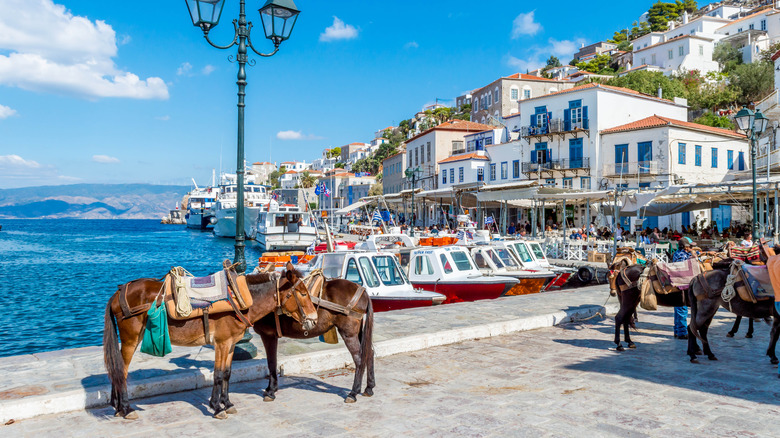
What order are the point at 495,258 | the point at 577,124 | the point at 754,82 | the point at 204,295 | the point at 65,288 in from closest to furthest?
the point at 204,295 < the point at 495,258 < the point at 65,288 < the point at 577,124 < the point at 754,82

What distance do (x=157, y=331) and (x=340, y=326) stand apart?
197cm

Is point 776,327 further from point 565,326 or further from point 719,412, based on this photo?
point 565,326

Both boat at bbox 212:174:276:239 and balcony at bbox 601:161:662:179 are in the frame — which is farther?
boat at bbox 212:174:276:239

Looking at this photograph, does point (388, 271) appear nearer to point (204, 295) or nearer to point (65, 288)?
point (204, 295)

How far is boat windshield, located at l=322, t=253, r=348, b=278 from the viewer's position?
1440cm

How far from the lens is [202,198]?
109812 millimetres

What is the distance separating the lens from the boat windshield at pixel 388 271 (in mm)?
14419

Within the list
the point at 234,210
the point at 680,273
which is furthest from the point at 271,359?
the point at 234,210

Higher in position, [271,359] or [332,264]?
[332,264]

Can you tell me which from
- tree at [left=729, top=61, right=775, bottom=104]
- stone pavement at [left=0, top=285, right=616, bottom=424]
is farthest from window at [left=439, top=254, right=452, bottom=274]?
tree at [left=729, top=61, right=775, bottom=104]

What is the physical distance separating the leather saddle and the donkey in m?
6.21

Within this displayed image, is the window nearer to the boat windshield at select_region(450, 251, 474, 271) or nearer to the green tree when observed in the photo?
the boat windshield at select_region(450, 251, 474, 271)

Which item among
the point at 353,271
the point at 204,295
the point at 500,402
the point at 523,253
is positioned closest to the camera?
the point at 204,295

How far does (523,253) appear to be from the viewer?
1992 centimetres
